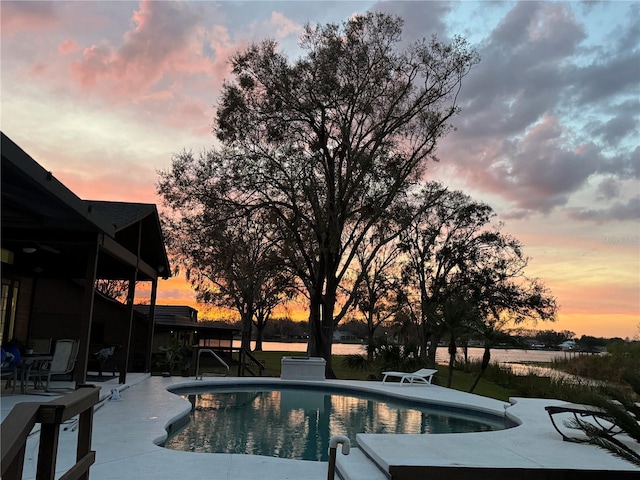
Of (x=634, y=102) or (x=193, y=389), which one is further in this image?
(x=193, y=389)

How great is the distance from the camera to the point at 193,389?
12.9m

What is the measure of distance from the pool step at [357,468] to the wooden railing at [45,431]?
8.59 ft

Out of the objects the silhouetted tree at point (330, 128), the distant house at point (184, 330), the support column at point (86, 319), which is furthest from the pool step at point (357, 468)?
the distant house at point (184, 330)

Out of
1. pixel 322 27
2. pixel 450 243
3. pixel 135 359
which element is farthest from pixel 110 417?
pixel 450 243

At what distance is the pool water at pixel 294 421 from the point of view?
23.6 feet

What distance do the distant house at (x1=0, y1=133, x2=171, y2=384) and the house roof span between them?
11 millimetres

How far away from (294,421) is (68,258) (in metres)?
7.92

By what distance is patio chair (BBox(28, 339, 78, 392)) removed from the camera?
8.93m

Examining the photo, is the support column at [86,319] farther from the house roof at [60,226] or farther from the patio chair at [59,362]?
the patio chair at [59,362]

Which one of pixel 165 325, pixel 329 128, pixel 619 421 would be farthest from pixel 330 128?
pixel 619 421

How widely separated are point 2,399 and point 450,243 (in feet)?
73.9

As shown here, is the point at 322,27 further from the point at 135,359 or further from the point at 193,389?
the point at 135,359

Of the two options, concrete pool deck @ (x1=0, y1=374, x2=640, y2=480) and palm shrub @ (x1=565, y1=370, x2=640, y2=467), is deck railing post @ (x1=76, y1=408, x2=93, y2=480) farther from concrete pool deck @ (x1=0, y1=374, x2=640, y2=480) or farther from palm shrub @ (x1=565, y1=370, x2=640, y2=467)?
palm shrub @ (x1=565, y1=370, x2=640, y2=467)

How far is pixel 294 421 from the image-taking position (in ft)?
30.6
